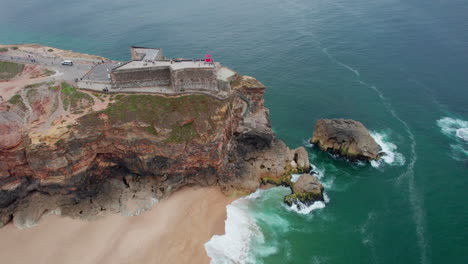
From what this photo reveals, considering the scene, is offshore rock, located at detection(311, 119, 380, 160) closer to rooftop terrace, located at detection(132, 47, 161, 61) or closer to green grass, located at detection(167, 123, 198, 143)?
green grass, located at detection(167, 123, 198, 143)

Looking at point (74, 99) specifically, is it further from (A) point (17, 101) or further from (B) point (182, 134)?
(B) point (182, 134)

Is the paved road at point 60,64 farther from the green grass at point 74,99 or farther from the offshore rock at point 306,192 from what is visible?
the offshore rock at point 306,192

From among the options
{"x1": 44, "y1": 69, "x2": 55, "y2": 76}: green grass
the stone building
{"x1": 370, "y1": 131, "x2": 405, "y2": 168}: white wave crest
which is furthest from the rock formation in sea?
{"x1": 370, "y1": 131, "x2": 405, "y2": 168}: white wave crest

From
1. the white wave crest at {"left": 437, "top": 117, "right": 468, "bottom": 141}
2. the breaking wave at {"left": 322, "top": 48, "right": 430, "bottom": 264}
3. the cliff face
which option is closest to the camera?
the breaking wave at {"left": 322, "top": 48, "right": 430, "bottom": 264}

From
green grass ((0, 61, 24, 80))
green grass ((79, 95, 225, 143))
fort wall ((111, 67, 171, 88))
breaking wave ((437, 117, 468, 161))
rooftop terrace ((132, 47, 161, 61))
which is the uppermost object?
rooftop terrace ((132, 47, 161, 61))

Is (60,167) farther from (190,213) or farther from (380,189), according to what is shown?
(380,189)

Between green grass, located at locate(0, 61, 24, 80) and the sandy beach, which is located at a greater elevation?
green grass, located at locate(0, 61, 24, 80)

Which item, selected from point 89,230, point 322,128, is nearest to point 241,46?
point 322,128
